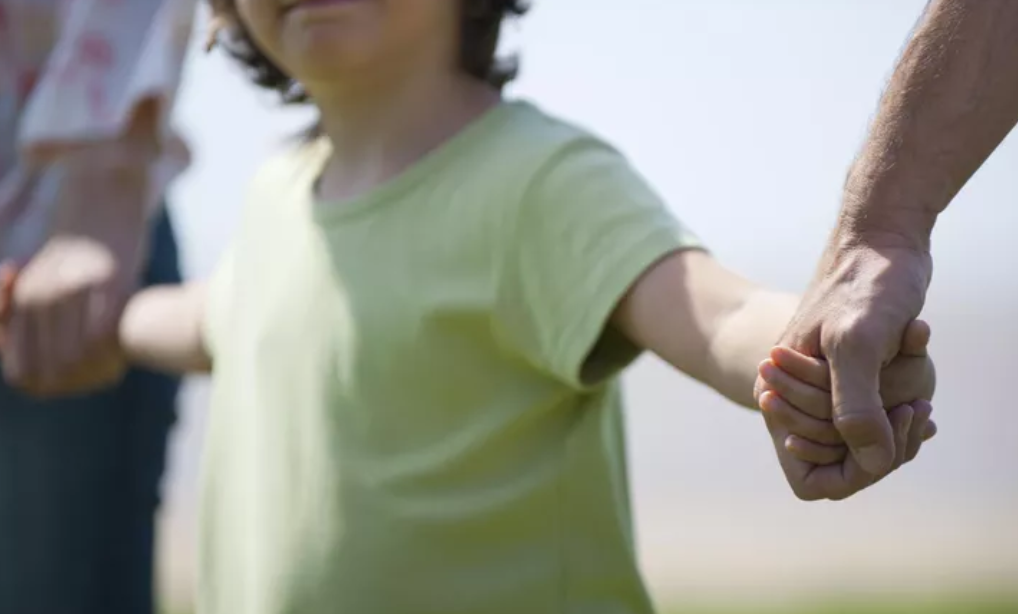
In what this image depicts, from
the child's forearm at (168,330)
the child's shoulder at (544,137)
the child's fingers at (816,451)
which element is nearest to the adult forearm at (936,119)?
Answer: the child's fingers at (816,451)

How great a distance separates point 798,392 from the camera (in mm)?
889

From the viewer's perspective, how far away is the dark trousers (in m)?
1.72

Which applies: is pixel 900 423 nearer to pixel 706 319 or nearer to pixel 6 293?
pixel 706 319

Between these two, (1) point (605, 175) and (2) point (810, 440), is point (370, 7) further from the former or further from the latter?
(2) point (810, 440)

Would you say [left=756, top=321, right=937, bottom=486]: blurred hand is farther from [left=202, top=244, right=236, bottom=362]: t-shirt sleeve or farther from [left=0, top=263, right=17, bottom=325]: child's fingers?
[left=0, top=263, right=17, bottom=325]: child's fingers

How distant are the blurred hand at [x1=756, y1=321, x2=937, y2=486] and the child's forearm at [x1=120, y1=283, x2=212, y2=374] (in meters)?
0.77

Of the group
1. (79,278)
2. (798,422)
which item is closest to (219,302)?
(79,278)

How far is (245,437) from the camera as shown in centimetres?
139

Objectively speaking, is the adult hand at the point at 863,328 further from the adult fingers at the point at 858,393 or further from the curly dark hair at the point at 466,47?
the curly dark hair at the point at 466,47

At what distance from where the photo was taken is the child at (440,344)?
120 cm

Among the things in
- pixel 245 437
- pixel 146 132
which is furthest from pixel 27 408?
pixel 245 437

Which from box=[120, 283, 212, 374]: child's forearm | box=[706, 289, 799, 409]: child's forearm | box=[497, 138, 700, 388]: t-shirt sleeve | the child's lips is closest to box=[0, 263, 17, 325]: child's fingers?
box=[120, 283, 212, 374]: child's forearm

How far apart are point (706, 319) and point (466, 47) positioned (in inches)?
16.4

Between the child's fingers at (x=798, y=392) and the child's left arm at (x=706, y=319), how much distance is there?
0.11 metres
